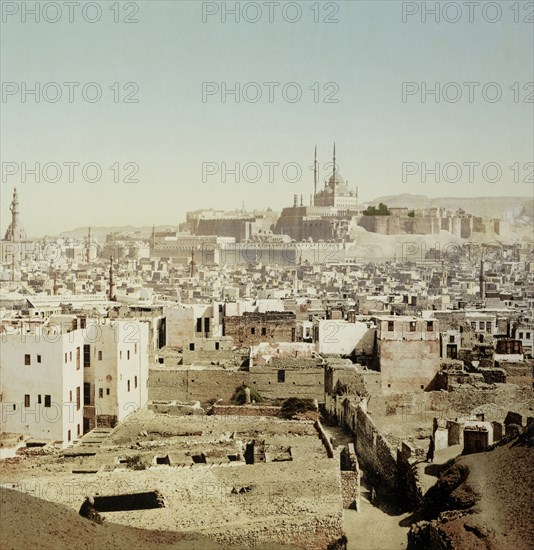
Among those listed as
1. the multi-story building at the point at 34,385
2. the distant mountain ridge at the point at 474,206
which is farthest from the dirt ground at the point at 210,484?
the distant mountain ridge at the point at 474,206

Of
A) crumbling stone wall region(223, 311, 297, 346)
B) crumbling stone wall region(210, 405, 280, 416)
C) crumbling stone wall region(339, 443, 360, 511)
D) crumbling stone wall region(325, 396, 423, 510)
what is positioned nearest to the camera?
crumbling stone wall region(339, 443, 360, 511)

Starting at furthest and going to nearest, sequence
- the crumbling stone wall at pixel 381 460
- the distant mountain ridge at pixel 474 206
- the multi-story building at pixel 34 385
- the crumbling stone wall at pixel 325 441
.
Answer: the distant mountain ridge at pixel 474 206, the multi-story building at pixel 34 385, the crumbling stone wall at pixel 325 441, the crumbling stone wall at pixel 381 460

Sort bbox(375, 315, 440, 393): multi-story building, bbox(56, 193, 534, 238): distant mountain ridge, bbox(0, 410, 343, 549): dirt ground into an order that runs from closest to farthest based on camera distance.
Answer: bbox(0, 410, 343, 549): dirt ground → bbox(375, 315, 440, 393): multi-story building → bbox(56, 193, 534, 238): distant mountain ridge

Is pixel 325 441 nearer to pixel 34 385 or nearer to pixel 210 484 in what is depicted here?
pixel 210 484

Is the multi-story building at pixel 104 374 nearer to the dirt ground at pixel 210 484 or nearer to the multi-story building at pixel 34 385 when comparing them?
the dirt ground at pixel 210 484

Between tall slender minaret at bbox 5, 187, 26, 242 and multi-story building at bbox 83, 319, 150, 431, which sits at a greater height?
tall slender minaret at bbox 5, 187, 26, 242

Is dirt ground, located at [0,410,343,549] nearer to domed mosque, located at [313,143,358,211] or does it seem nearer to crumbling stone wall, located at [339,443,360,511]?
crumbling stone wall, located at [339,443,360,511]

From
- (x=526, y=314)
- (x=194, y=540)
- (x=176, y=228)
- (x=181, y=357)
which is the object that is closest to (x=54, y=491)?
(x=194, y=540)

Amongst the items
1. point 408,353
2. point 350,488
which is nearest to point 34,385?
point 350,488

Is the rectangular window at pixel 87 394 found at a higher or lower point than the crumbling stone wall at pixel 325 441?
higher

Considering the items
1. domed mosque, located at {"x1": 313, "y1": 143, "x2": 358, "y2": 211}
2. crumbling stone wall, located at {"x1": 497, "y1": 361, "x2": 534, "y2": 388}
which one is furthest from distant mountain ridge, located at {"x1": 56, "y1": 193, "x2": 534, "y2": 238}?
crumbling stone wall, located at {"x1": 497, "y1": 361, "x2": 534, "y2": 388}

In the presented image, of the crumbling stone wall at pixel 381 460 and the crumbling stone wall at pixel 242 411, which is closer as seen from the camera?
the crumbling stone wall at pixel 381 460
